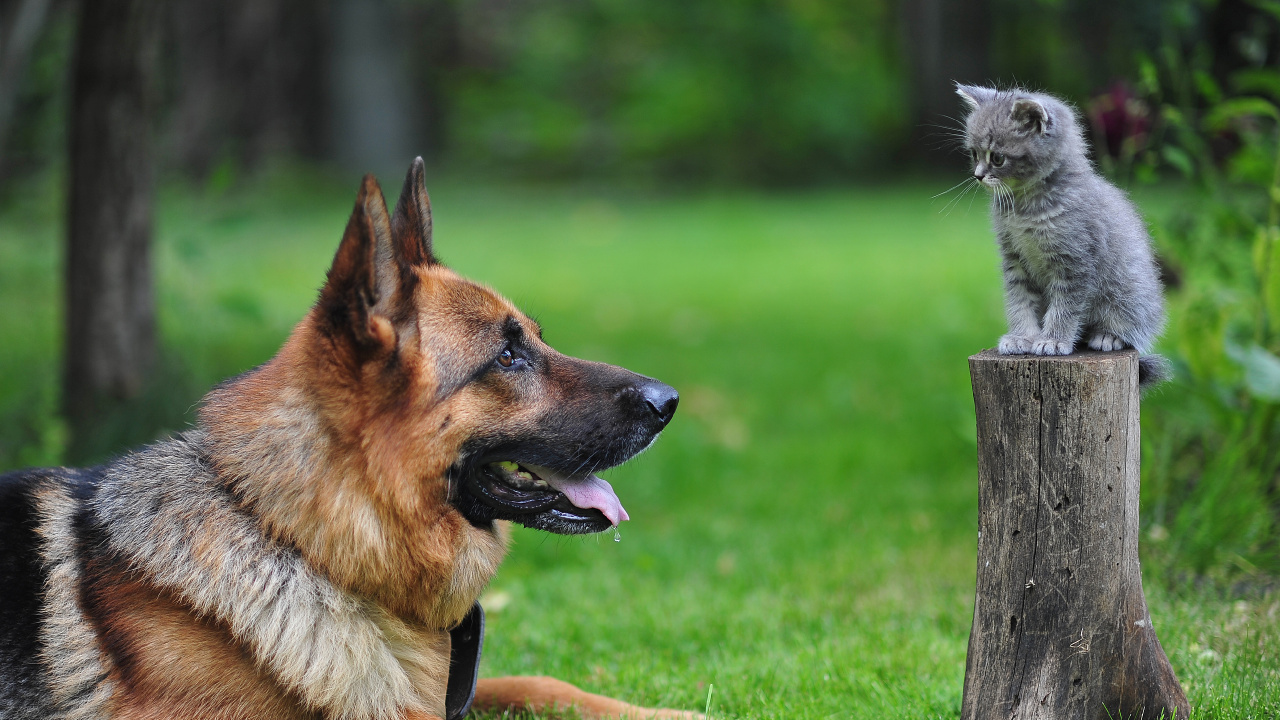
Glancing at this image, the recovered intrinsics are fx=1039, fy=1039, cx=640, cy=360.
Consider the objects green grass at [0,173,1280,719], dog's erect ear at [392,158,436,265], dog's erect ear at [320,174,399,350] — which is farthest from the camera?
green grass at [0,173,1280,719]

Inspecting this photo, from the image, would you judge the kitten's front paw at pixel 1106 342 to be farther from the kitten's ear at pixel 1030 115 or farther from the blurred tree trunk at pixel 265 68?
the blurred tree trunk at pixel 265 68

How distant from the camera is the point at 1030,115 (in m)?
2.96

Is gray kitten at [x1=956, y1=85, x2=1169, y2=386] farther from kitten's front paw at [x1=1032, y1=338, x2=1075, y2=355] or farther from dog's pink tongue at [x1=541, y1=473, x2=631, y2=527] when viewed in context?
dog's pink tongue at [x1=541, y1=473, x2=631, y2=527]

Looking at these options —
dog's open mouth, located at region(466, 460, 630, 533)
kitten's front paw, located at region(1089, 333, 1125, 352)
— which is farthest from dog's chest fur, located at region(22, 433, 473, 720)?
kitten's front paw, located at region(1089, 333, 1125, 352)

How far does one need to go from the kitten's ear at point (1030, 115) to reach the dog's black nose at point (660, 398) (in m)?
1.30

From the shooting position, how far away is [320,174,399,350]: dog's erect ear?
9.05 feet

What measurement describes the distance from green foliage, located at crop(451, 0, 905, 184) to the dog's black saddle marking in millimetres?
22418

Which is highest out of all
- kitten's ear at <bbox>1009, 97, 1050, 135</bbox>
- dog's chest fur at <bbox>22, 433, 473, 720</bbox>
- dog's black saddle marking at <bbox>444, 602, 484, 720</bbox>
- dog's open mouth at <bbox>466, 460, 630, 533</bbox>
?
kitten's ear at <bbox>1009, 97, 1050, 135</bbox>

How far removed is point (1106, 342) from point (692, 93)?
25173mm

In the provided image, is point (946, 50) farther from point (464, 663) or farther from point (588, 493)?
point (464, 663)

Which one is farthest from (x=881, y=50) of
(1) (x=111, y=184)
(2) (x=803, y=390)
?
(1) (x=111, y=184)

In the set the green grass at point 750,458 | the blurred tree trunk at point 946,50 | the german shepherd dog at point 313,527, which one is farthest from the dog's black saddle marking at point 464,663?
the blurred tree trunk at point 946,50

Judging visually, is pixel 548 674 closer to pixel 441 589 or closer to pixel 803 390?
pixel 441 589

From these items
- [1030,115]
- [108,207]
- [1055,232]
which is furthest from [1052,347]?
[108,207]
